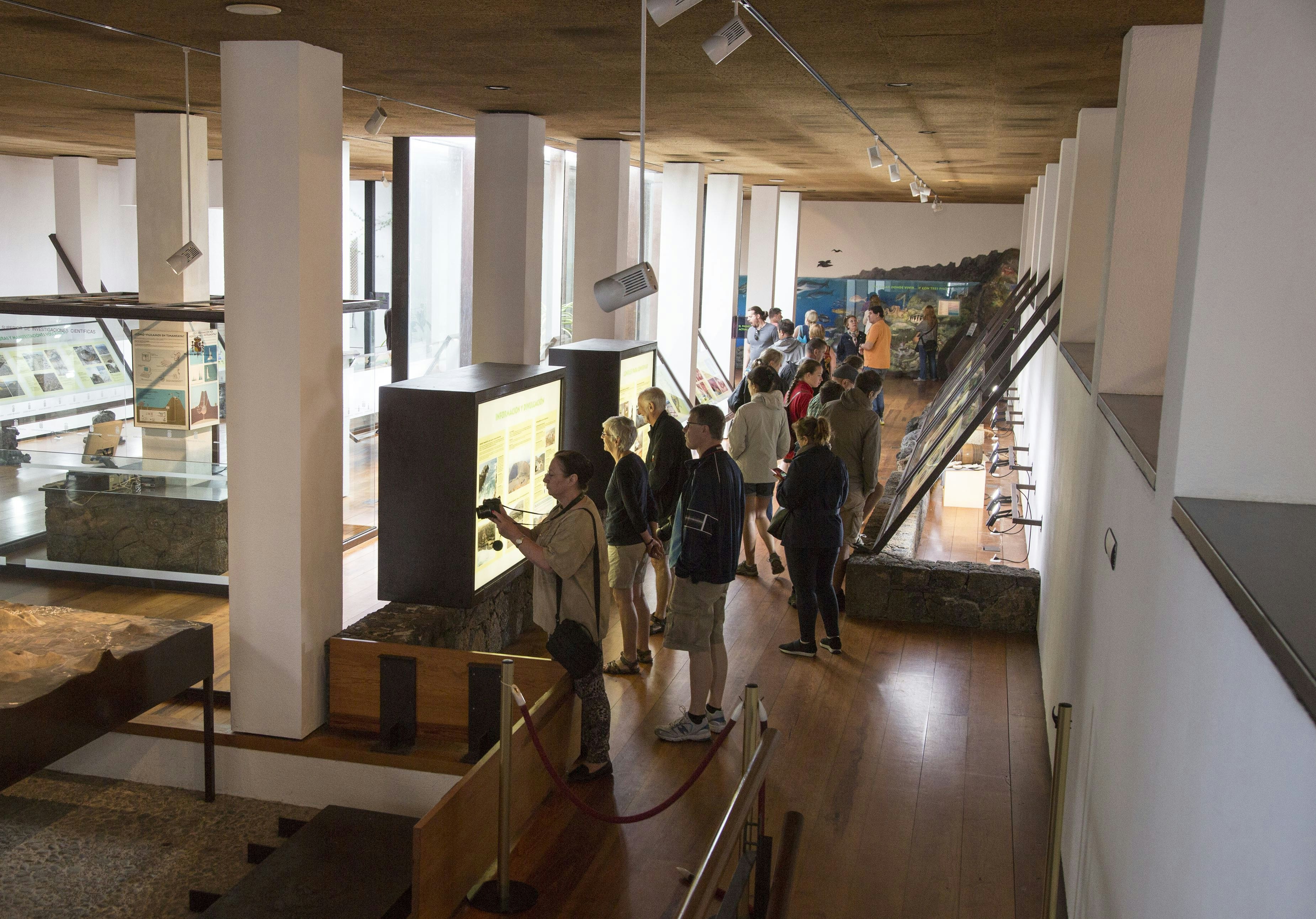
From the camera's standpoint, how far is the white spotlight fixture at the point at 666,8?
3.57 meters

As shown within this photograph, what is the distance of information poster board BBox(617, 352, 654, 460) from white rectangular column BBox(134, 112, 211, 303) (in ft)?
10.3

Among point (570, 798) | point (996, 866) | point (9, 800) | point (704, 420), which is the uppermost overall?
point (704, 420)

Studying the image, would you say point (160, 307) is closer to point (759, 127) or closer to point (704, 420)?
point (704, 420)

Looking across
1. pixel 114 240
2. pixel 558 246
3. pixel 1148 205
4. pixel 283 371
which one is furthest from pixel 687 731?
pixel 114 240

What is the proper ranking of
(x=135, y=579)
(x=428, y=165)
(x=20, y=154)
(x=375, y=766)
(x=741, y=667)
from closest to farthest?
1. (x=375, y=766)
2. (x=741, y=667)
3. (x=135, y=579)
4. (x=428, y=165)
5. (x=20, y=154)

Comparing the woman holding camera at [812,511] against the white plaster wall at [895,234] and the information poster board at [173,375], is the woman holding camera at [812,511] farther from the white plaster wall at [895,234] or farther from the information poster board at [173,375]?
the white plaster wall at [895,234]

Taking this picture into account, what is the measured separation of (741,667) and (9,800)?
3843mm

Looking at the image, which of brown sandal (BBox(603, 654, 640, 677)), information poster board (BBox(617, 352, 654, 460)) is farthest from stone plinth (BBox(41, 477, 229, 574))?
brown sandal (BBox(603, 654, 640, 677))

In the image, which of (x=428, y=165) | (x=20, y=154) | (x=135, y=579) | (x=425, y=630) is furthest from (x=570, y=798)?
(x=20, y=154)

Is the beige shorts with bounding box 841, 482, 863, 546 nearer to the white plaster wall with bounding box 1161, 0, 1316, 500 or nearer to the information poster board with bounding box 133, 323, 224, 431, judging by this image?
the information poster board with bounding box 133, 323, 224, 431

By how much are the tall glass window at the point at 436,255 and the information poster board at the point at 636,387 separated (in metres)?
3.67

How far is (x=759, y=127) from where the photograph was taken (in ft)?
28.0

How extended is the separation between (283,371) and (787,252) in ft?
54.1

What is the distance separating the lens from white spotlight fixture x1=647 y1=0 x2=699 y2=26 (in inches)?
140
